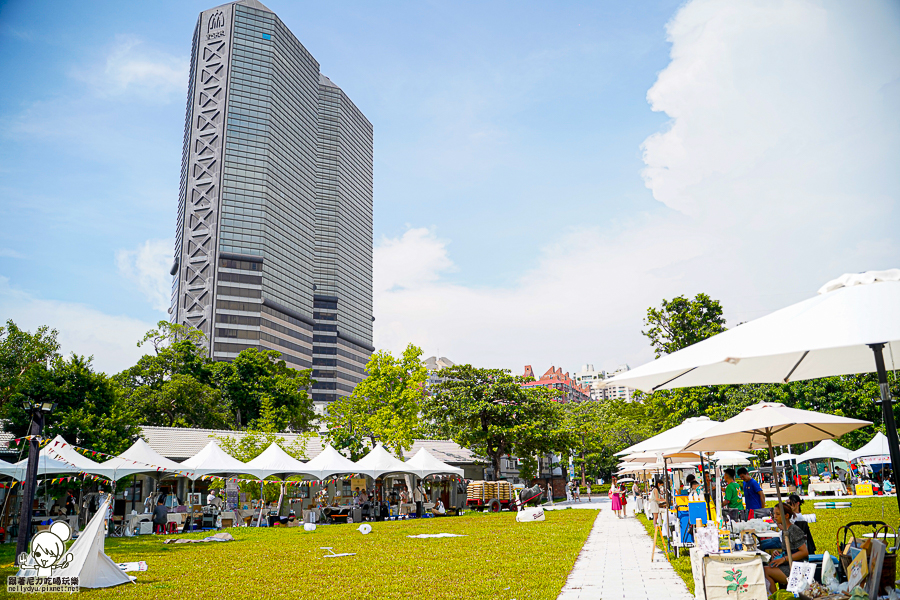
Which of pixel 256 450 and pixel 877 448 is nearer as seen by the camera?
pixel 877 448

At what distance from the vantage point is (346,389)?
481 feet

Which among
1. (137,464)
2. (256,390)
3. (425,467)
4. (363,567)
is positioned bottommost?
(363,567)

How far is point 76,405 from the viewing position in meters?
24.4

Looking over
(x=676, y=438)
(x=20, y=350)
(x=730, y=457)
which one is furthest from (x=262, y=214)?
(x=676, y=438)

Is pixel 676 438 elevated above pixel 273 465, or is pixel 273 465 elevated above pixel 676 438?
pixel 676 438

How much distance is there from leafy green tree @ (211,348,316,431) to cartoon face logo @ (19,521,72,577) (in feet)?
182

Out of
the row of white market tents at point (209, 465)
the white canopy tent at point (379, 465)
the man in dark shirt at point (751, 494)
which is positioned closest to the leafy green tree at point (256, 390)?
the white canopy tent at point (379, 465)

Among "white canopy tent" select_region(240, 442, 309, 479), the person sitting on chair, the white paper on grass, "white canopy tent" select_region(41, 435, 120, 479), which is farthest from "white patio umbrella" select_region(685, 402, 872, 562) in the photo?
"white canopy tent" select_region(240, 442, 309, 479)

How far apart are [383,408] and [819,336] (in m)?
32.7

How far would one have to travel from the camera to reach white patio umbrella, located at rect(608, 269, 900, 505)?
4281 mm

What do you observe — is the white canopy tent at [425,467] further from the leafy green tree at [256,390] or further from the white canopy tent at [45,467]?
the leafy green tree at [256,390]

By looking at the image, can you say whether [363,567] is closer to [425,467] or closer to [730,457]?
[730,457]

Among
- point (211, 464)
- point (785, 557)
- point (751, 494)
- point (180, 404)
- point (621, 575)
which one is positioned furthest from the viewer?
point (180, 404)

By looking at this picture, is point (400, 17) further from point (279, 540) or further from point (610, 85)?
point (279, 540)
